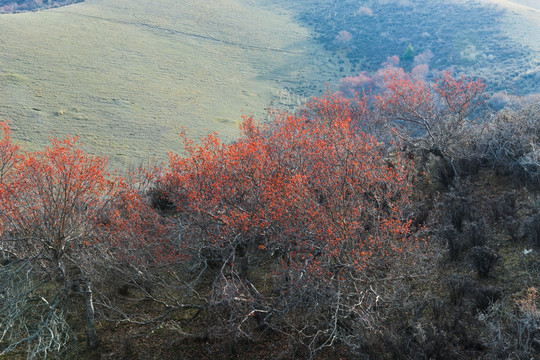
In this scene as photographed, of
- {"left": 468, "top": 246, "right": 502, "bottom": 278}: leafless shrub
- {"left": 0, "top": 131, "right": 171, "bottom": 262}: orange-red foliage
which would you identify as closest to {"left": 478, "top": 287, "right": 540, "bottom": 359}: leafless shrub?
{"left": 468, "top": 246, "right": 502, "bottom": 278}: leafless shrub

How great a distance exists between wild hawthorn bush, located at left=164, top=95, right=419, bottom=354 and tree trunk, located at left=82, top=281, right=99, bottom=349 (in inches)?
128

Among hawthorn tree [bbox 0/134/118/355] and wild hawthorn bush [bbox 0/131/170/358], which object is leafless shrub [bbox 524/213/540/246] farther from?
hawthorn tree [bbox 0/134/118/355]

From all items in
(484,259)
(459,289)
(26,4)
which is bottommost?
(26,4)

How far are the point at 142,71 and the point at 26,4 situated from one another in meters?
45.7

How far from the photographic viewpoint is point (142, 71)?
55.6 meters

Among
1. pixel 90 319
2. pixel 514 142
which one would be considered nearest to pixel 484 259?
pixel 514 142

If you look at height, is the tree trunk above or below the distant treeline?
below

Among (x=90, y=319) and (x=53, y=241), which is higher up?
(x=53, y=241)

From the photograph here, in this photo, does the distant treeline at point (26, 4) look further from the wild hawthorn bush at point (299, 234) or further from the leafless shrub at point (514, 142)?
the leafless shrub at point (514, 142)

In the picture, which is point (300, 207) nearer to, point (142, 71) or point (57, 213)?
point (57, 213)

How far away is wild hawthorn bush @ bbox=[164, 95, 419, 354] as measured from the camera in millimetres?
9742

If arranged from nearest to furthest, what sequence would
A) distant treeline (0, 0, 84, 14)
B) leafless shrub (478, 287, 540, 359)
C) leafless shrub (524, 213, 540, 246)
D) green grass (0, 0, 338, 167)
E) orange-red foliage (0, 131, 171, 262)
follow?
leafless shrub (478, 287, 540, 359)
leafless shrub (524, 213, 540, 246)
orange-red foliage (0, 131, 171, 262)
green grass (0, 0, 338, 167)
distant treeline (0, 0, 84, 14)

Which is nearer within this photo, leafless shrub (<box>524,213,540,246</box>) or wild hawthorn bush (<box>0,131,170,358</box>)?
wild hawthorn bush (<box>0,131,170,358</box>)

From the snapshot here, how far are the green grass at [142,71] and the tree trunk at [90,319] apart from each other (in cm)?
2258
